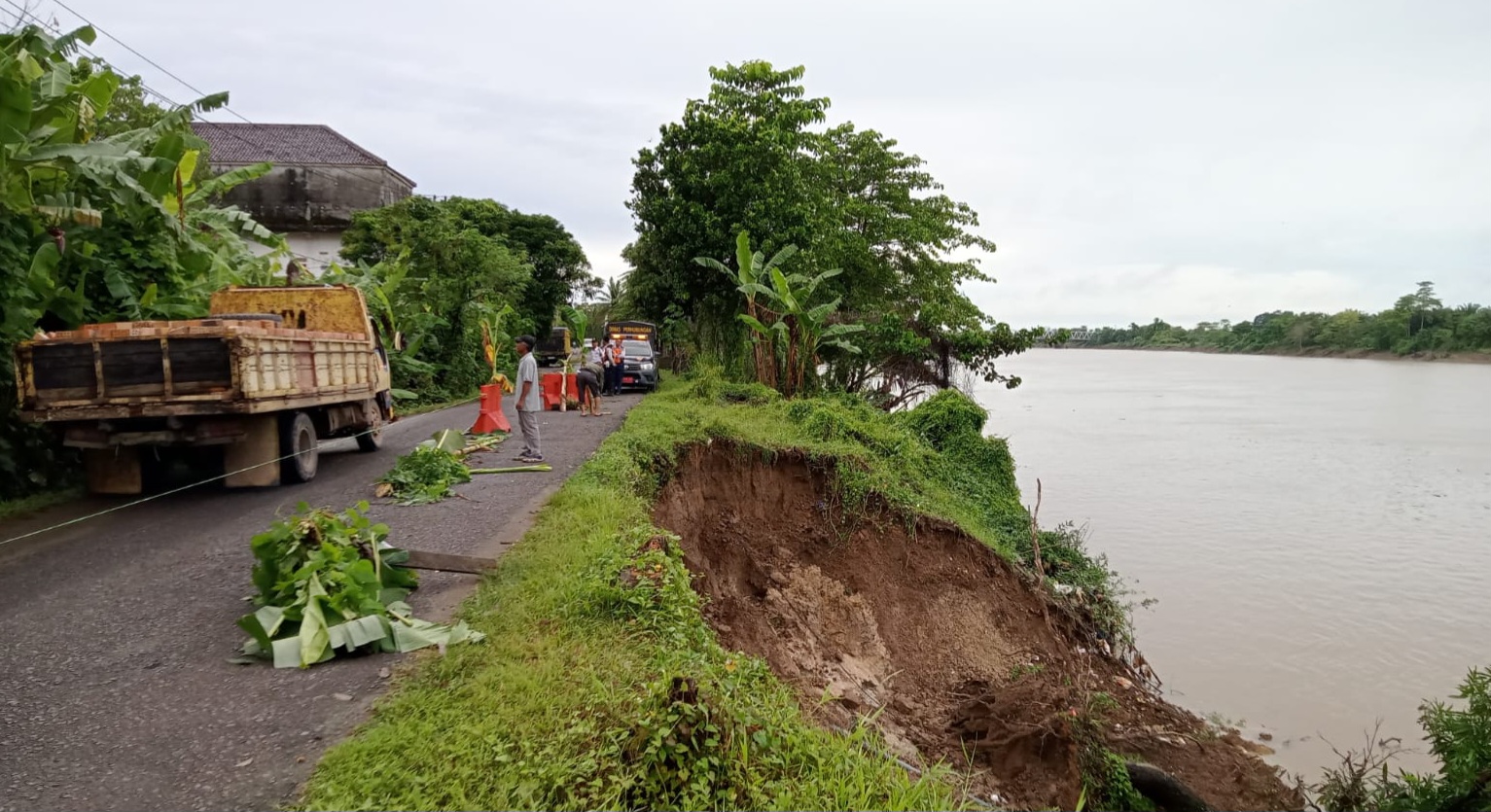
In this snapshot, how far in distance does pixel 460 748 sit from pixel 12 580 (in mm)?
4652

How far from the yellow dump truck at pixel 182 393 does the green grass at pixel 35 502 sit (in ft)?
0.98

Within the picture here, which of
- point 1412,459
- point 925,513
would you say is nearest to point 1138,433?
point 1412,459

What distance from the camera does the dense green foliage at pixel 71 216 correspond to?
709 centimetres

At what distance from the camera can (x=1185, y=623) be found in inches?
448

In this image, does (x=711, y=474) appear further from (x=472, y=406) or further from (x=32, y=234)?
(x=472, y=406)

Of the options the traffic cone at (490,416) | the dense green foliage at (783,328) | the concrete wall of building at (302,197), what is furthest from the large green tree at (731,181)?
the concrete wall of building at (302,197)

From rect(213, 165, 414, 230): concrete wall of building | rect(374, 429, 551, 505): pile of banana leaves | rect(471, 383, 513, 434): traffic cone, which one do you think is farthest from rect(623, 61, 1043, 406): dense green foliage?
rect(213, 165, 414, 230): concrete wall of building

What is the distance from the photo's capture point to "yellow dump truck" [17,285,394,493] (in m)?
7.22

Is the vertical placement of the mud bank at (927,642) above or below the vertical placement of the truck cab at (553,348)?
below

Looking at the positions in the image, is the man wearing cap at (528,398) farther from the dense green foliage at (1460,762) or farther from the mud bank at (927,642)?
the dense green foliage at (1460,762)

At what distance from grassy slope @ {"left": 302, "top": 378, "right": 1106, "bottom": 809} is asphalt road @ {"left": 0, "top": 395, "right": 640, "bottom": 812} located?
13.3 inches

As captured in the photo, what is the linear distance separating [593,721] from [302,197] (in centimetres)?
3358

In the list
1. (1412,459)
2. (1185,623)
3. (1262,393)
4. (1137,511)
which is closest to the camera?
(1185,623)

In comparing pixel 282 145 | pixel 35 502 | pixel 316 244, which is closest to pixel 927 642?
pixel 35 502
